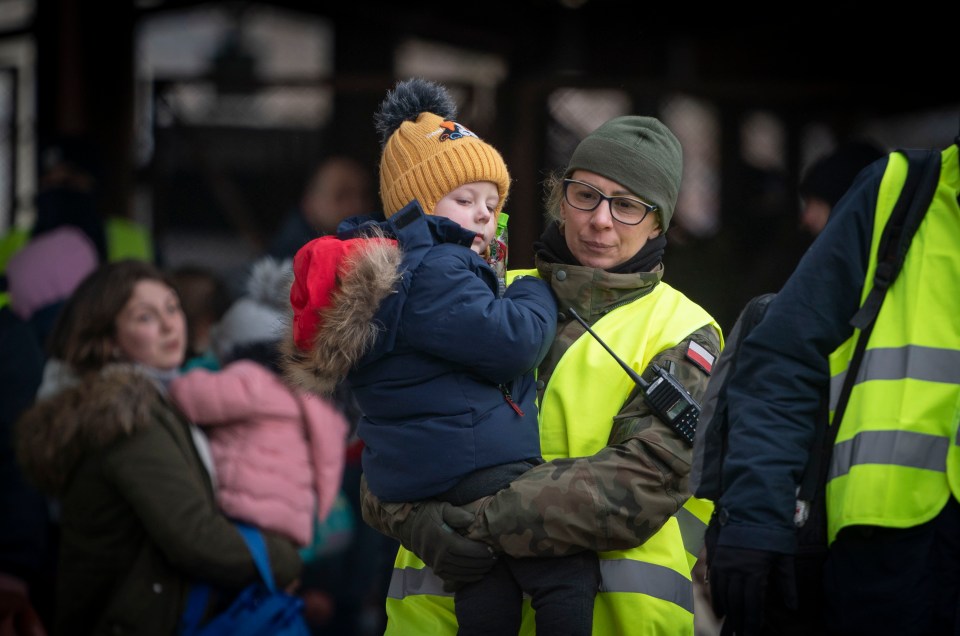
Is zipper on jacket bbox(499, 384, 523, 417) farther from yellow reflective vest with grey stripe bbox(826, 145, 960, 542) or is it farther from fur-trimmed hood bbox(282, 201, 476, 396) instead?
yellow reflective vest with grey stripe bbox(826, 145, 960, 542)

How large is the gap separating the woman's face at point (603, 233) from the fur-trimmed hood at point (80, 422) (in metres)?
1.78

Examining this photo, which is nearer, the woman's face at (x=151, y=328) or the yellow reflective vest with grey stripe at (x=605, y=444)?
the yellow reflective vest with grey stripe at (x=605, y=444)

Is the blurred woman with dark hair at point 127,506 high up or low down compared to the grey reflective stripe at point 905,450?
down

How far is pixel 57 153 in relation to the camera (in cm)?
610

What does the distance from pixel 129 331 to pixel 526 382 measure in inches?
79.2

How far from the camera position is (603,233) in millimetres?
2861

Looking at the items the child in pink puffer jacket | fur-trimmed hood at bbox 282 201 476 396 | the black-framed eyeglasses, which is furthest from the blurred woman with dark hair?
the black-framed eyeglasses

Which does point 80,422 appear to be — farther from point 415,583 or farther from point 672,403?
Answer: point 672,403

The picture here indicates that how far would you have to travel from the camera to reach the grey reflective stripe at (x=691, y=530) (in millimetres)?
2908

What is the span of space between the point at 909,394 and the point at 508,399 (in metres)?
0.86

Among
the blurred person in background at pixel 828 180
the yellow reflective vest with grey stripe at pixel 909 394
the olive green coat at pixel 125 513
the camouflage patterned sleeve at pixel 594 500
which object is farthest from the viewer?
the blurred person in background at pixel 828 180

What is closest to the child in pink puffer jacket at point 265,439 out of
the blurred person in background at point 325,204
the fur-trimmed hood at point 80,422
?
the fur-trimmed hood at point 80,422

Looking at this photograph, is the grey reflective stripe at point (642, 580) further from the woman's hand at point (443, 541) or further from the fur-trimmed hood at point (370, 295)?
the fur-trimmed hood at point (370, 295)

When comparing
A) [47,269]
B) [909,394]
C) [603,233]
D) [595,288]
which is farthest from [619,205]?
[47,269]
